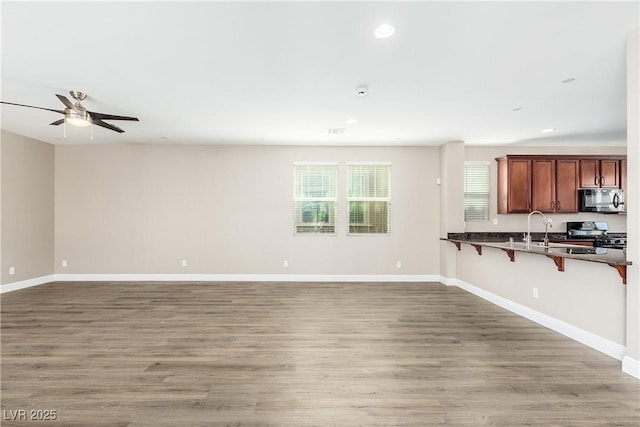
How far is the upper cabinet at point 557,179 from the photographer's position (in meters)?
5.47

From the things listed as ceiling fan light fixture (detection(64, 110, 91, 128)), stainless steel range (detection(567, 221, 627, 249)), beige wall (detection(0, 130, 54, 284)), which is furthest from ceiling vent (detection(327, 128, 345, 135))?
beige wall (detection(0, 130, 54, 284))

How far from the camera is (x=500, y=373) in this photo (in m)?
2.42

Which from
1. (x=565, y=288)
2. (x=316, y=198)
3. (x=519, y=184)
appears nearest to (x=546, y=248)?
(x=565, y=288)

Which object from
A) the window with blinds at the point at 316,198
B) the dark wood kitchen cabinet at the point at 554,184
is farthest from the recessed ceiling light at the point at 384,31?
the dark wood kitchen cabinet at the point at 554,184

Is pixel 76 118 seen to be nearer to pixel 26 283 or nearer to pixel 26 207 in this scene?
pixel 26 207

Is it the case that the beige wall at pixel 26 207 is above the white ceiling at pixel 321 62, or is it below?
below

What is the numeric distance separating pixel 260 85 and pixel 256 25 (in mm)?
987

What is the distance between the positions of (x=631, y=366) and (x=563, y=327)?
34.2 inches

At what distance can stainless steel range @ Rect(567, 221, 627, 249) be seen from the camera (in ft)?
17.9

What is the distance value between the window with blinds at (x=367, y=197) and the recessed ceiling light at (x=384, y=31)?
375 cm

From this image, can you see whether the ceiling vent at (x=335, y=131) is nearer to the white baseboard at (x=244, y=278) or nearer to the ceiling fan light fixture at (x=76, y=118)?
the white baseboard at (x=244, y=278)

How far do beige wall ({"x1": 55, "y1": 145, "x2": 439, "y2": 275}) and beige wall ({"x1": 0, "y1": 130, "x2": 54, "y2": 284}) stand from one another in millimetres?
183

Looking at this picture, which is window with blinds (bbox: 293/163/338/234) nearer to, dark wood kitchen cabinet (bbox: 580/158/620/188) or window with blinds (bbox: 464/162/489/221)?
window with blinds (bbox: 464/162/489/221)

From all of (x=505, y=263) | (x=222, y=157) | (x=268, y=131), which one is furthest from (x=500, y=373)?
(x=222, y=157)
